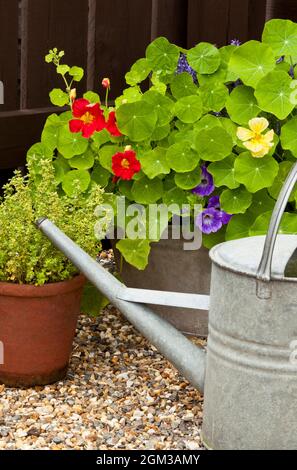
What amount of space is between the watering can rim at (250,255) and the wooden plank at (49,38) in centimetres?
144

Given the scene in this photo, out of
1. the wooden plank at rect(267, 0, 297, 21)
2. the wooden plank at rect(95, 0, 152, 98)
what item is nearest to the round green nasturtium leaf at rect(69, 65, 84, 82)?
the wooden plank at rect(95, 0, 152, 98)

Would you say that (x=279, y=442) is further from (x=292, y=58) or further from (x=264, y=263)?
(x=292, y=58)

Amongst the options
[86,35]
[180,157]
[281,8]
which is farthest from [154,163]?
[281,8]

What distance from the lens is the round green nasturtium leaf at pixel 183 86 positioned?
2920mm


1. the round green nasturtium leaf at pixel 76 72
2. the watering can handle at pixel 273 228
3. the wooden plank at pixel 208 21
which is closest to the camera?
the watering can handle at pixel 273 228

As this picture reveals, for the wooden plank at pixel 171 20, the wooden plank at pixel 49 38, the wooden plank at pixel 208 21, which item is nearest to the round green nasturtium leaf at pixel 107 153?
the wooden plank at pixel 49 38

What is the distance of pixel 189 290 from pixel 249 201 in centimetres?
35

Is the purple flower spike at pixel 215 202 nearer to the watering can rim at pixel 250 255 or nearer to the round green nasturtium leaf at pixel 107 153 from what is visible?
the round green nasturtium leaf at pixel 107 153

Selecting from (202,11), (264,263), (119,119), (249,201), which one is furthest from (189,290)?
(202,11)

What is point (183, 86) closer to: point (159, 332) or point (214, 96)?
point (214, 96)

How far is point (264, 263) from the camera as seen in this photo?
198 centimetres

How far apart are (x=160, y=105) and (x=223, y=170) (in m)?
0.28

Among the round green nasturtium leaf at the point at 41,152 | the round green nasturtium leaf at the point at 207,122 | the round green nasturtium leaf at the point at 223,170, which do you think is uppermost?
the round green nasturtium leaf at the point at 207,122
